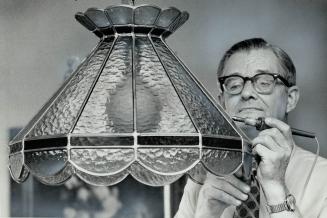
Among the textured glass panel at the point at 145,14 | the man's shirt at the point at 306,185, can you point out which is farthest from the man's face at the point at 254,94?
the textured glass panel at the point at 145,14

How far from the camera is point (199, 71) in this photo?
3.09m

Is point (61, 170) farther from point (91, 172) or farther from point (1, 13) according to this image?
point (1, 13)

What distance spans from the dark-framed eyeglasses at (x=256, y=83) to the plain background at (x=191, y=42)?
2.58ft

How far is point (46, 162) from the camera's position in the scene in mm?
1214

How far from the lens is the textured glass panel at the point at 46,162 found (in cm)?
119

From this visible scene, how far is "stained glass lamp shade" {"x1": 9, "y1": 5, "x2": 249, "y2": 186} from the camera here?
1163 millimetres

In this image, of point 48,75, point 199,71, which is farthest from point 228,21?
point 48,75

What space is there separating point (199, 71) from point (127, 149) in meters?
1.97

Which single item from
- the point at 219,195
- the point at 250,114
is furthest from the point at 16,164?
the point at 250,114

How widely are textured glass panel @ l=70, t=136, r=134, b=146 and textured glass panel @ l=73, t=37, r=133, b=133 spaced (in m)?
0.01

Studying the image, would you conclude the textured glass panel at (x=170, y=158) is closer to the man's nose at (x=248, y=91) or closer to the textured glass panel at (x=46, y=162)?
the textured glass panel at (x=46, y=162)

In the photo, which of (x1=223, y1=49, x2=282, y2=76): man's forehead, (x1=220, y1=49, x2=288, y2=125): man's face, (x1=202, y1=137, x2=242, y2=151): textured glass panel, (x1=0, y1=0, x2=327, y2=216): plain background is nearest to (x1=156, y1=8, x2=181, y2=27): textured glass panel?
(x1=202, y1=137, x2=242, y2=151): textured glass panel

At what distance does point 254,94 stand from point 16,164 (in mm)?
1076

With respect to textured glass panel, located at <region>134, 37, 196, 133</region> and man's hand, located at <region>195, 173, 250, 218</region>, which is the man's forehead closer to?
man's hand, located at <region>195, 173, 250, 218</region>
